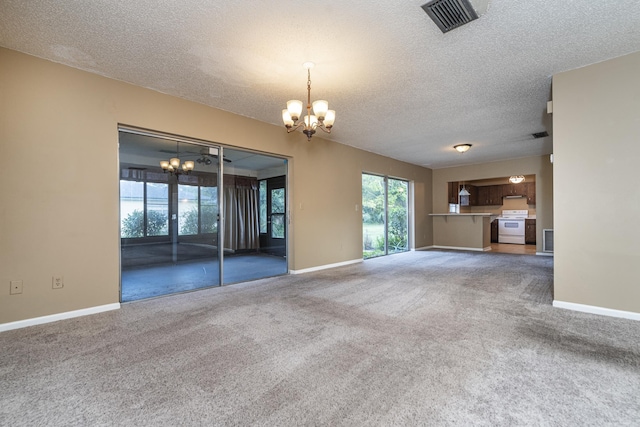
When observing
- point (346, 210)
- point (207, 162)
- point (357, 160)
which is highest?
point (357, 160)

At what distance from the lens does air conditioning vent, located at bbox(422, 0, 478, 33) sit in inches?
84.0

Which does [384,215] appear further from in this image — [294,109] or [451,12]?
[451,12]

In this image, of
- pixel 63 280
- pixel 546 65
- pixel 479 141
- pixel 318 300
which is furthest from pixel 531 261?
pixel 63 280

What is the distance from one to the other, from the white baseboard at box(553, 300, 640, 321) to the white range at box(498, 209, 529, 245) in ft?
26.4

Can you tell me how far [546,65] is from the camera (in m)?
3.06

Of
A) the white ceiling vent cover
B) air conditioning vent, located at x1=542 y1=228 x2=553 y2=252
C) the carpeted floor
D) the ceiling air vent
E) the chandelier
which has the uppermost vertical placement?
the white ceiling vent cover

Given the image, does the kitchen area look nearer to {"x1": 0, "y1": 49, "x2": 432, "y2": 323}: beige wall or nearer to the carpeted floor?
the carpeted floor

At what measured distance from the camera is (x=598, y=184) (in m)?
3.02

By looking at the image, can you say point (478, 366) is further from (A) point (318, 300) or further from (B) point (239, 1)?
(B) point (239, 1)

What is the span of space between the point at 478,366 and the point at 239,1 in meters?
3.13

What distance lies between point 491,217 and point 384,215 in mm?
4791

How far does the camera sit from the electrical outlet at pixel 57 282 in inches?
115

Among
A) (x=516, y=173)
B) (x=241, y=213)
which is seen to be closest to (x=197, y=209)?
(x=241, y=213)

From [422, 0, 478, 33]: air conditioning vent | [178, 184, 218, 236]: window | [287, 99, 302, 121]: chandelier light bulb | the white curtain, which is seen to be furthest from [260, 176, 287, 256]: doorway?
[422, 0, 478, 33]: air conditioning vent
